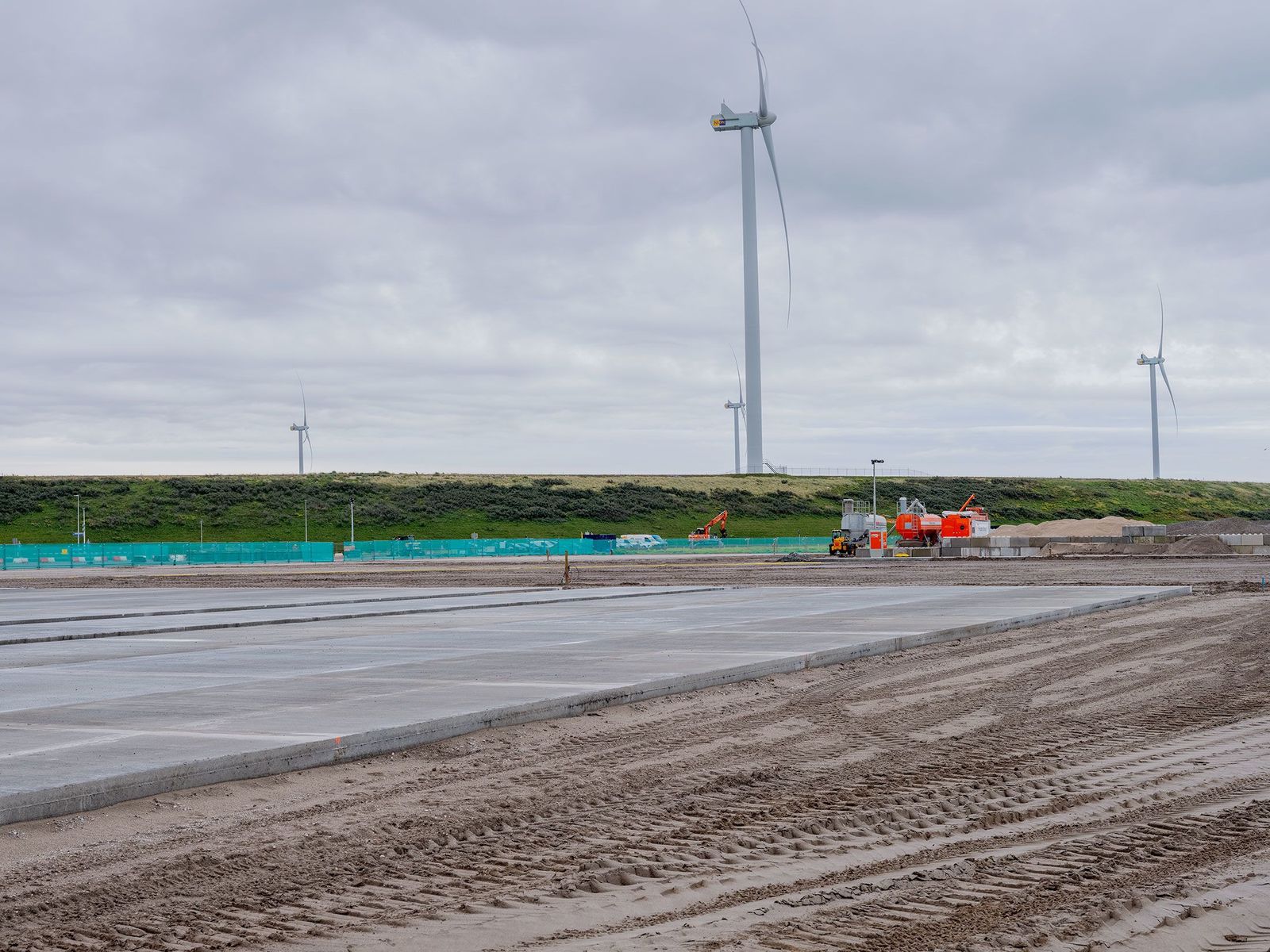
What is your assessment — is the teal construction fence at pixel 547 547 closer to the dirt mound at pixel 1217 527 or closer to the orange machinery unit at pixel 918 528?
the orange machinery unit at pixel 918 528

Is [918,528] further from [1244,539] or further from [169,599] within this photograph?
[169,599]

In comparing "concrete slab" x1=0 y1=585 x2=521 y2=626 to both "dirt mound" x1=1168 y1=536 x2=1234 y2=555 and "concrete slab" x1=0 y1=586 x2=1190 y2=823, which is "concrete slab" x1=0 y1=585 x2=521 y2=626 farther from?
"dirt mound" x1=1168 y1=536 x2=1234 y2=555

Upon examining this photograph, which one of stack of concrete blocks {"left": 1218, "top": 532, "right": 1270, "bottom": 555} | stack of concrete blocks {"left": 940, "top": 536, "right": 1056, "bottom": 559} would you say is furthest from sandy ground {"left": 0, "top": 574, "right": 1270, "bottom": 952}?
stack of concrete blocks {"left": 940, "top": 536, "right": 1056, "bottom": 559}

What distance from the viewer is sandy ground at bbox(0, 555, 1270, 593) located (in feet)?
135

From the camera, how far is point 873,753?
9.73 m

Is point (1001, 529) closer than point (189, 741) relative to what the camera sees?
No

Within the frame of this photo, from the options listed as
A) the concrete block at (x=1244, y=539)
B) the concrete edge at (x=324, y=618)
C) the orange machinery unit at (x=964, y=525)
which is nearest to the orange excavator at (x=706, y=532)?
the orange machinery unit at (x=964, y=525)

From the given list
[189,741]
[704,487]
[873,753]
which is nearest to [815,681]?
[873,753]

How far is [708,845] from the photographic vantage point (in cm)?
681

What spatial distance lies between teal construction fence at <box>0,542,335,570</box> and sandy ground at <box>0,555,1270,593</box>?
4.57 m

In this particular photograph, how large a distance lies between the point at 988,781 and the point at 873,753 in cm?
133

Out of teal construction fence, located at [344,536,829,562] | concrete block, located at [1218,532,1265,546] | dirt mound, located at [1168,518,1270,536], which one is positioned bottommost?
teal construction fence, located at [344,536,829,562]

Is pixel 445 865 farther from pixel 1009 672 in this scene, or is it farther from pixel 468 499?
pixel 468 499

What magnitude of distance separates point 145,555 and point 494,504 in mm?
49934
